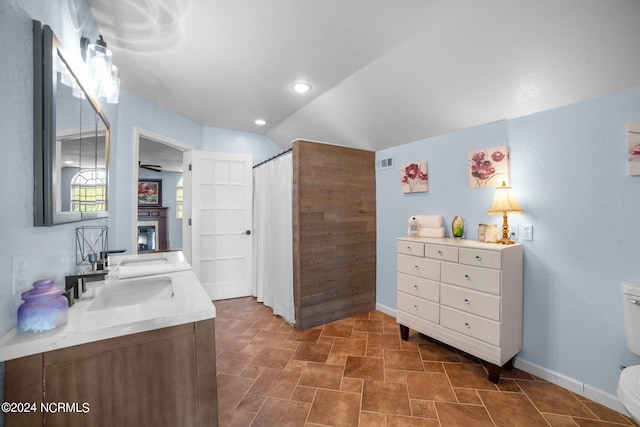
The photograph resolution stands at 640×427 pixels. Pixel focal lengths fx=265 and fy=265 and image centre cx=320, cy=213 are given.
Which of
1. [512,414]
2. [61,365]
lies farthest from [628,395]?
[61,365]

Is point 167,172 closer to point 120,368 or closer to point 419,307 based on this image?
point 419,307

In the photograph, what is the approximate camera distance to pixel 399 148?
9.98 ft

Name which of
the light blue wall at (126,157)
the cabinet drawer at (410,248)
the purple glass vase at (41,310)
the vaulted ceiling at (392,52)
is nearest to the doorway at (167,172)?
the light blue wall at (126,157)

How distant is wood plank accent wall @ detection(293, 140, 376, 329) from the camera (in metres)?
2.77

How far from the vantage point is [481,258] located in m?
1.95

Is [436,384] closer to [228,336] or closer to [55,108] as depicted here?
[228,336]

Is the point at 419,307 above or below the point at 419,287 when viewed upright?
below

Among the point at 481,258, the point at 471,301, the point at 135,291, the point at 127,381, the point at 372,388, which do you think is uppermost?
the point at 481,258

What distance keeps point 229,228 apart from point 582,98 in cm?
373

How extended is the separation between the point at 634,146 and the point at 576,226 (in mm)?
557

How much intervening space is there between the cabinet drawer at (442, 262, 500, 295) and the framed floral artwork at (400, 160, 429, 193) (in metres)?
0.94

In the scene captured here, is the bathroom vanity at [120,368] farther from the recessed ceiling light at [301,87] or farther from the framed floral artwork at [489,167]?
the framed floral artwork at [489,167]

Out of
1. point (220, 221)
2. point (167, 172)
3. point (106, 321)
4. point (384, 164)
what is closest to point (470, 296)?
point (384, 164)

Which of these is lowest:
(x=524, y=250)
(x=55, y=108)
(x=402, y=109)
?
(x=524, y=250)
